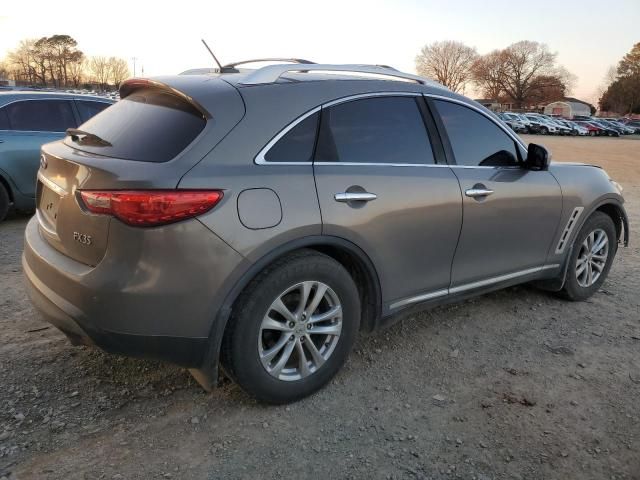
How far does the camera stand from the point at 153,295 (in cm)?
239

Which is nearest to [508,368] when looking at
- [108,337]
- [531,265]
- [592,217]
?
[531,265]

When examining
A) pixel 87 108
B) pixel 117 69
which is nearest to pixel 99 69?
pixel 117 69

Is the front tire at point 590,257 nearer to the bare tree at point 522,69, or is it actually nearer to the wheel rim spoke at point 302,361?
the wheel rim spoke at point 302,361

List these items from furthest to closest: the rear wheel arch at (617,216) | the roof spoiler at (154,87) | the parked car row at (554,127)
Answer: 1. the parked car row at (554,127)
2. the rear wheel arch at (617,216)
3. the roof spoiler at (154,87)

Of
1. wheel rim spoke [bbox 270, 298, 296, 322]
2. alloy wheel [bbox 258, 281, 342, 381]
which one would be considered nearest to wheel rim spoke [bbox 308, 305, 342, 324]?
alloy wheel [bbox 258, 281, 342, 381]

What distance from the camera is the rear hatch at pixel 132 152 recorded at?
2.43 m

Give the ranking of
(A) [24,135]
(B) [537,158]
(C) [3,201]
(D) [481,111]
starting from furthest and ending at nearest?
(A) [24,135] → (C) [3,201] → (B) [537,158] → (D) [481,111]

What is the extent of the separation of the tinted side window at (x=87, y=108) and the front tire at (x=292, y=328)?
5498 mm

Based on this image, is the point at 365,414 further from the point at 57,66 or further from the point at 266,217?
the point at 57,66

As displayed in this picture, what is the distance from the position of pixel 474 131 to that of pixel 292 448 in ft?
7.63

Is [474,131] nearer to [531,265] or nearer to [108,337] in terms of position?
[531,265]

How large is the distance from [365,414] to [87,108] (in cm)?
603

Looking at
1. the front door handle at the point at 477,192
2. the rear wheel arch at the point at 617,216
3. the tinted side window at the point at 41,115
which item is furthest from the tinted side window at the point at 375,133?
the tinted side window at the point at 41,115

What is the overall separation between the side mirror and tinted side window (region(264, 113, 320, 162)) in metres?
1.79
